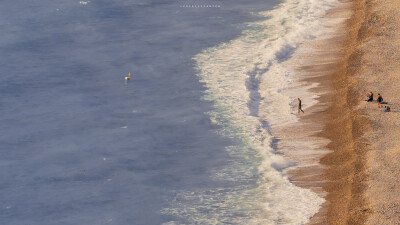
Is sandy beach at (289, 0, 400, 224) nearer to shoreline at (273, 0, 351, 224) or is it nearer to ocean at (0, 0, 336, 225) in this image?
shoreline at (273, 0, 351, 224)

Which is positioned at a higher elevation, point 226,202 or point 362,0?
point 362,0

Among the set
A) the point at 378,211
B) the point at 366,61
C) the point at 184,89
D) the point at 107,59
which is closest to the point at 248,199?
the point at 378,211

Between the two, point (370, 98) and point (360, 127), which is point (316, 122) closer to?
point (360, 127)

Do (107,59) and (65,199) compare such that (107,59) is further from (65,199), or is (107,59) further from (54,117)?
(65,199)

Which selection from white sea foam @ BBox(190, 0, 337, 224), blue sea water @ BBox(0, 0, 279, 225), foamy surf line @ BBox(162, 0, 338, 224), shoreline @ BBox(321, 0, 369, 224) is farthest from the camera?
blue sea water @ BBox(0, 0, 279, 225)

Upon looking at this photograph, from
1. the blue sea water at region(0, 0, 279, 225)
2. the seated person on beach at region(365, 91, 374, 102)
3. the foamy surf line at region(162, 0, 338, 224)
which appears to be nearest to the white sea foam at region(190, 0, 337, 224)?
the foamy surf line at region(162, 0, 338, 224)

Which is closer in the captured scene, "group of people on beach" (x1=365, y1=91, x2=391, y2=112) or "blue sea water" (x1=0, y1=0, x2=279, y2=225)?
"blue sea water" (x1=0, y1=0, x2=279, y2=225)
